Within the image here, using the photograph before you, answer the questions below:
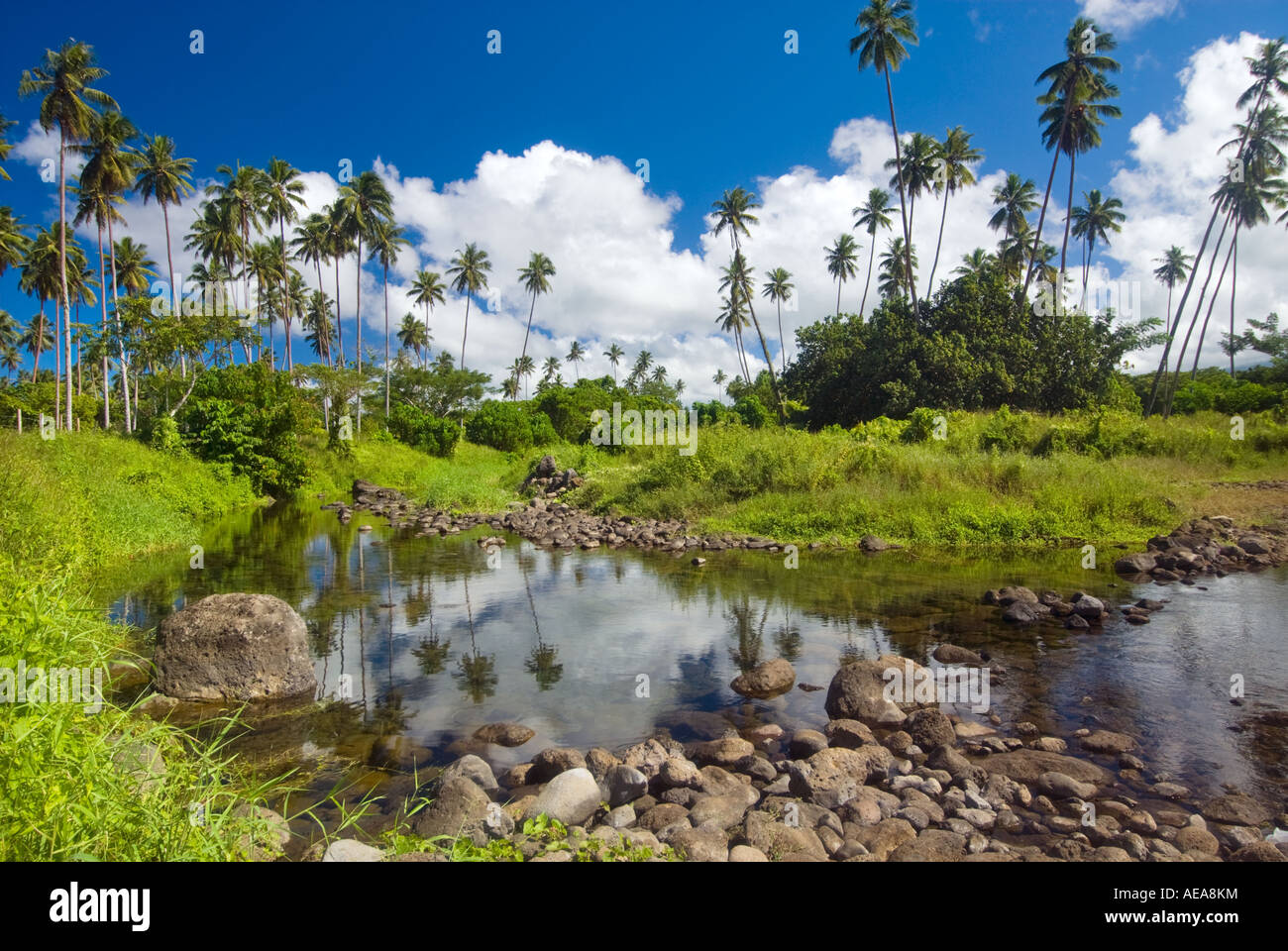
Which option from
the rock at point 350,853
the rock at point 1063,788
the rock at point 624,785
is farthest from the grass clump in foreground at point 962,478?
the rock at point 350,853

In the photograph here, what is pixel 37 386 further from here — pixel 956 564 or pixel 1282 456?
pixel 1282 456

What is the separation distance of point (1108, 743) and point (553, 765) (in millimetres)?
5555

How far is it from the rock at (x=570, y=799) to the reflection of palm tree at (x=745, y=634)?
4451 millimetres

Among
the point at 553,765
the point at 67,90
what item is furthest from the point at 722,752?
the point at 67,90

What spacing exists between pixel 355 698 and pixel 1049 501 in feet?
66.6

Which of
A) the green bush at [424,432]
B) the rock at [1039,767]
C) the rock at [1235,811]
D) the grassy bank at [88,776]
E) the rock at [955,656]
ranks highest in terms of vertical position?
the green bush at [424,432]

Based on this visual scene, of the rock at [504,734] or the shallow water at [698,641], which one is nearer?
the rock at [504,734]

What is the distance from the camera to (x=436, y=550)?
2103cm

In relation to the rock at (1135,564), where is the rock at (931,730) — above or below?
below

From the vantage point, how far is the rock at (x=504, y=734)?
24.0 feet

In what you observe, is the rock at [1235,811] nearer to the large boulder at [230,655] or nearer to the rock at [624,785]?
the rock at [624,785]

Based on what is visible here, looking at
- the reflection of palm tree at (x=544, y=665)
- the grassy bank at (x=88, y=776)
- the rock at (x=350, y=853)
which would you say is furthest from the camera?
the reflection of palm tree at (x=544, y=665)

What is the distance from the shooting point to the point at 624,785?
598cm

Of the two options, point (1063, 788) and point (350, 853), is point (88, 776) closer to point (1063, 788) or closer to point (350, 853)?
point (350, 853)
